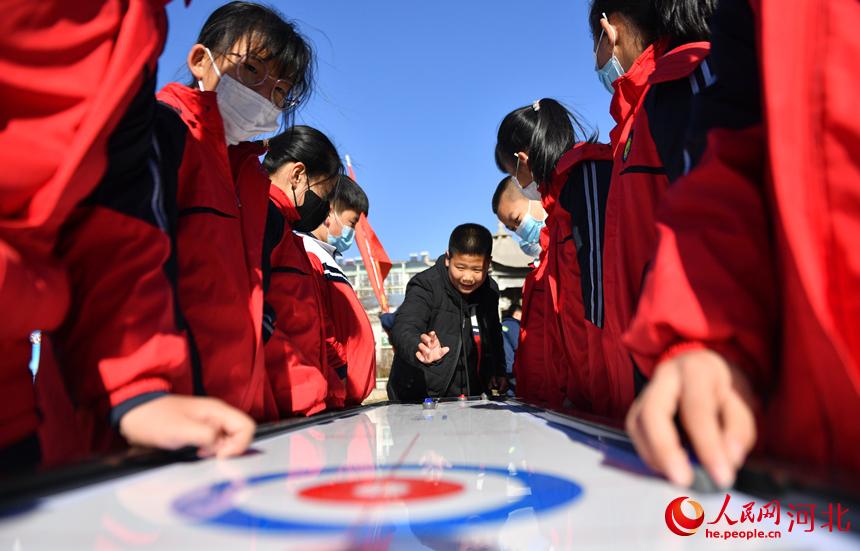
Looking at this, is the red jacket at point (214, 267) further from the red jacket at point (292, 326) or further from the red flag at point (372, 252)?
the red flag at point (372, 252)

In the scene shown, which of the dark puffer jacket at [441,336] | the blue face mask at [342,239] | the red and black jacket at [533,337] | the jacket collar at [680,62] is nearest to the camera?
the jacket collar at [680,62]

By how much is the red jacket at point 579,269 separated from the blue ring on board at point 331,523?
3.97 ft

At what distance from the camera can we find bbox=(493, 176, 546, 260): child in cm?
399

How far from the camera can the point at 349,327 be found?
353 centimetres

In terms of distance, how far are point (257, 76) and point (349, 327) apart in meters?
1.83

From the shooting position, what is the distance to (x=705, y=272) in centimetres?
76

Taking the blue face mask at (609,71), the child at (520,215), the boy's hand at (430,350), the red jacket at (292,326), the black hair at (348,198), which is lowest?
the boy's hand at (430,350)

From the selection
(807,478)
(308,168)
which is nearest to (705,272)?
(807,478)

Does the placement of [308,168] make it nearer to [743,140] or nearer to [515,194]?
[515,194]

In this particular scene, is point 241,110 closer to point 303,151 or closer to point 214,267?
point 214,267

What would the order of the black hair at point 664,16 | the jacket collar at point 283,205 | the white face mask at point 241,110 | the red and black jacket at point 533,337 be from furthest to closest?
the red and black jacket at point 533,337, the jacket collar at point 283,205, the white face mask at point 241,110, the black hair at point 664,16

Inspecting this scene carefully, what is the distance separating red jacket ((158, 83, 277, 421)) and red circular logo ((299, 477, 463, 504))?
0.74 metres

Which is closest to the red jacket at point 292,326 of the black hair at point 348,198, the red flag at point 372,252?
the black hair at point 348,198

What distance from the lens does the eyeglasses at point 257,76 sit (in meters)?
1.91
